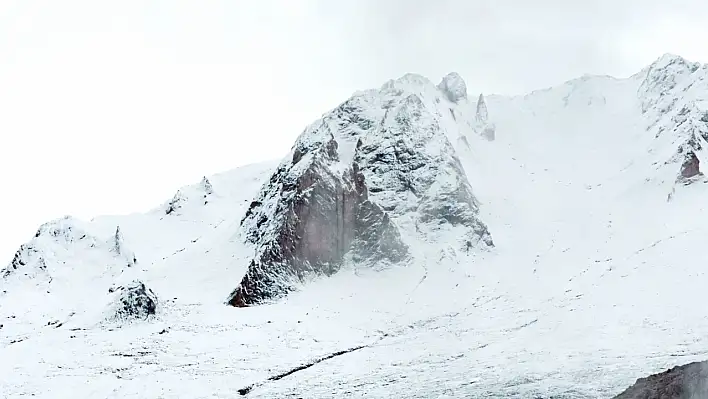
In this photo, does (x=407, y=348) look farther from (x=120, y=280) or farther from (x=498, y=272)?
(x=120, y=280)

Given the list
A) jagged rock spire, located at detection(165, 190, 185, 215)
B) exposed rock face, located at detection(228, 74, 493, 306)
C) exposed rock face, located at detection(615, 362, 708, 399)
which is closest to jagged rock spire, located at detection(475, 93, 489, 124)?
exposed rock face, located at detection(228, 74, 493, 306)

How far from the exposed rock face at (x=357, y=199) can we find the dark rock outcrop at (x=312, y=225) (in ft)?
0.35

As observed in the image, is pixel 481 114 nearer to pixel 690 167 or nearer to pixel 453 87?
pixel 453 87

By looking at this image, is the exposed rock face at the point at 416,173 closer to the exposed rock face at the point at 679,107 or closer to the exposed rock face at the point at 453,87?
the exposed rock face at the point at 679,107

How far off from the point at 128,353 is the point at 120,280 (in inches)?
863

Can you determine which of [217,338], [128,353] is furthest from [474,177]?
[128,353]

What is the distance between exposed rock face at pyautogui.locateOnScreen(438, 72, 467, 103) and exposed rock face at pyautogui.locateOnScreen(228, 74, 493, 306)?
2842 centimetres

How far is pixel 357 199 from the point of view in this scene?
69125 millimetres

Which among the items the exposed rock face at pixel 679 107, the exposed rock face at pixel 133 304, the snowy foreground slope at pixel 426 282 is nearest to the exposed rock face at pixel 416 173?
the snowy foreground slope at pixel 426 282

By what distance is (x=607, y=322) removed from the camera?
40.5 m

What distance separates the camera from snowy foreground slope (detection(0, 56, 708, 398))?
35812mm

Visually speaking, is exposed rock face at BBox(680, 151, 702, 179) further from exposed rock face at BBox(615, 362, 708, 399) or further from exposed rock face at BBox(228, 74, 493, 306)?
exposed rock face at BBox(615, 362, 708, 399)

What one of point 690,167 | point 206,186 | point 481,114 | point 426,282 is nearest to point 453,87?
point 481,114

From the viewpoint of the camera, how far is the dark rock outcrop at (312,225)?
59.6m
